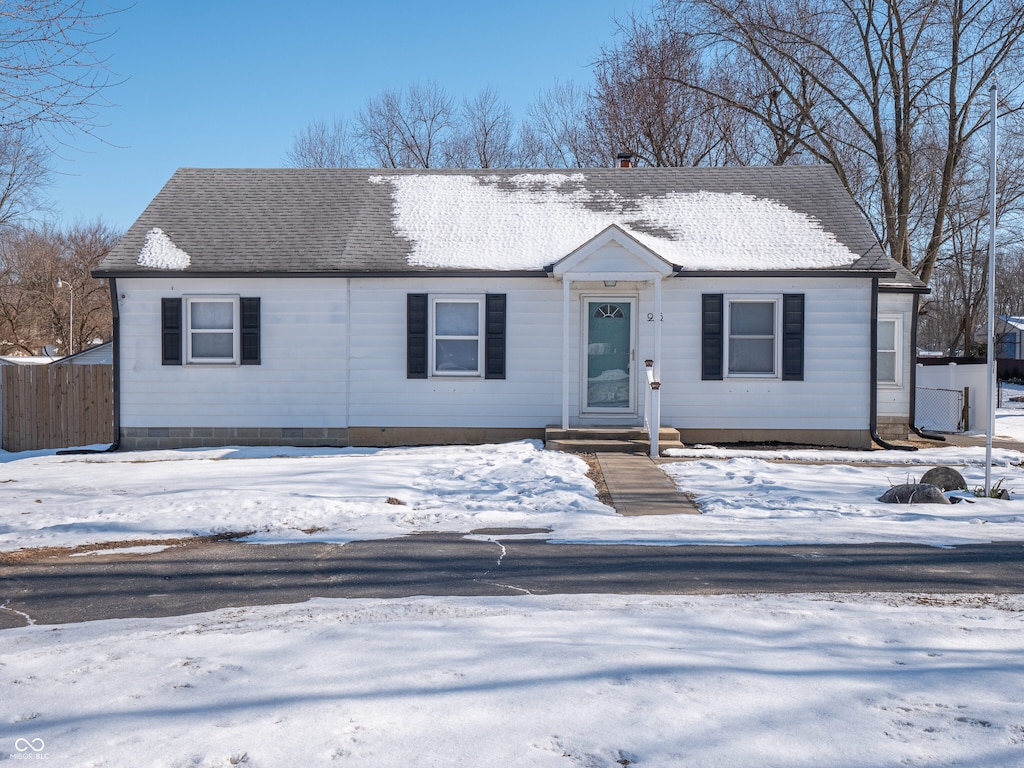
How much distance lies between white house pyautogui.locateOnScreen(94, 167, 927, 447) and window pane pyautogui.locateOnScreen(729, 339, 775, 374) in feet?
0.12

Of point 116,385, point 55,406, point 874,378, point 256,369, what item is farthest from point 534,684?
point 55,406

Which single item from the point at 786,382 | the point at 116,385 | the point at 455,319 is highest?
the point at 455,319

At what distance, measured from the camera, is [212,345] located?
14688mm

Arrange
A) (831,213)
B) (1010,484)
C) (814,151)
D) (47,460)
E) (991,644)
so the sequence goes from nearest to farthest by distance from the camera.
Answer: (991,644) < (1010,484) < (47,460) < (831,213) < (814,151)

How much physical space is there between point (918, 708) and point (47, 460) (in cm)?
1394

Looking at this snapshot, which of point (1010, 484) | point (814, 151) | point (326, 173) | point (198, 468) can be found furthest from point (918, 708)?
point (814, 151)

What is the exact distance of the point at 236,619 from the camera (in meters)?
5.03

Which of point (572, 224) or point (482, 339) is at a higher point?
point (572, 224)

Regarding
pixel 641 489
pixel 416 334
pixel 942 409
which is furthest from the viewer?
pixel 942 409

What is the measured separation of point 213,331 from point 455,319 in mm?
4331

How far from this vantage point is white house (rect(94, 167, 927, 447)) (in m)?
14.2

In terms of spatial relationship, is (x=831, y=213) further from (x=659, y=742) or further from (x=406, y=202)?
(x=659, y=742)

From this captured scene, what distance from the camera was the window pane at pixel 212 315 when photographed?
14.7 metres

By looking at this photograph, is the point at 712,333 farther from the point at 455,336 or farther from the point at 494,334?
the point at 455,336
